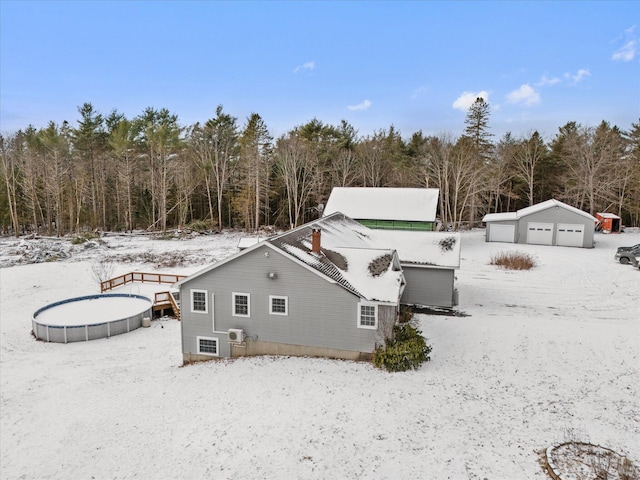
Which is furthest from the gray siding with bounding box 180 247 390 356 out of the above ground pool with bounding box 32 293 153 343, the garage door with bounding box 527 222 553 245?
the garage door with bounding box 527 222 553 245

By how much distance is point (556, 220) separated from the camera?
127 ft

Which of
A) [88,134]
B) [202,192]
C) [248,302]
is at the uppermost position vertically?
[88,134]

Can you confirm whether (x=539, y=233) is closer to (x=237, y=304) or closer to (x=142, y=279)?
(x=237, y=304)

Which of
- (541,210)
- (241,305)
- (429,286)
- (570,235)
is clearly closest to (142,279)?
(241,305)

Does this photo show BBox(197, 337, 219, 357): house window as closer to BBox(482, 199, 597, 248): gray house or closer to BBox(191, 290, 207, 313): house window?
BBox(191, 290, 207, 313): house window

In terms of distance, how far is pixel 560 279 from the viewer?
26891 millimetres

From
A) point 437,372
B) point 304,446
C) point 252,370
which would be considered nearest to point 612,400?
point 437,372

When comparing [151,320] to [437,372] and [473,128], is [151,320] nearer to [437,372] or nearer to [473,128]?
[437,372]

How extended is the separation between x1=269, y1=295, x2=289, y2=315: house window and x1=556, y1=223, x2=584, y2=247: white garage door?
3369cm

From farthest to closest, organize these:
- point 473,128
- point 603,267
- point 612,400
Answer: point 473,128
point 603,267
point 612,400

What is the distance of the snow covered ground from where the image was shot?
997 centimetres

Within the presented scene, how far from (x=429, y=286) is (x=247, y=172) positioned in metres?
36.9

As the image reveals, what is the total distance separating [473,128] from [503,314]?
49.7m

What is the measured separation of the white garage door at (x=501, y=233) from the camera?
40719mm
